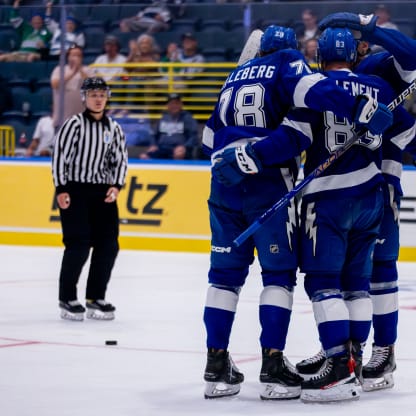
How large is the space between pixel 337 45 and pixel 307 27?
21.8 ft

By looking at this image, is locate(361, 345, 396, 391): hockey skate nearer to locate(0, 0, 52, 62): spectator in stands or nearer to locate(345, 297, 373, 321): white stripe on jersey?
locate(345, 297, 373, 321): white stripe on jersey

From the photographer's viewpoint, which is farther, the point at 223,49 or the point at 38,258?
the point at 223,49

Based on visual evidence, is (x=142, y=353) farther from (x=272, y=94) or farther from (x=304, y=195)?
(x=272, y=94)

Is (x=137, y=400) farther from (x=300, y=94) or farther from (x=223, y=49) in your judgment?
(x=223, y=49)

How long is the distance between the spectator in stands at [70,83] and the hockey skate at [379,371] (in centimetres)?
739

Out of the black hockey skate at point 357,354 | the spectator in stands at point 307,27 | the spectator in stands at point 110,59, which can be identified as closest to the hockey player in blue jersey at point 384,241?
the black hockey skate at point 357,354

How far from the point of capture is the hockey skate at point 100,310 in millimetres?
6761

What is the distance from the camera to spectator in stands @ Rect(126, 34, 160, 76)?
12148 millimetres

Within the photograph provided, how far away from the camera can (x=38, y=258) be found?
10344 mm

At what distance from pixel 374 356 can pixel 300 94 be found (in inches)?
48.2

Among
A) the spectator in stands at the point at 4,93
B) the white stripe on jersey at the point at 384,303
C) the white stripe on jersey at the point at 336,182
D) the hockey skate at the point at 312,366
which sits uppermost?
the white stripe on jersey at the point at 336,182

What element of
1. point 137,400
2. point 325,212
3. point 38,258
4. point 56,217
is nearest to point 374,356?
point 325,212

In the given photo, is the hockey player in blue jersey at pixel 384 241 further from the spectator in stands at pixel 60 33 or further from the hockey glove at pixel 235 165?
the spectator in stands at pixel 60 33

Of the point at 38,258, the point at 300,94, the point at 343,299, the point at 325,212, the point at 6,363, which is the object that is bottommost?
the point at 38,258
